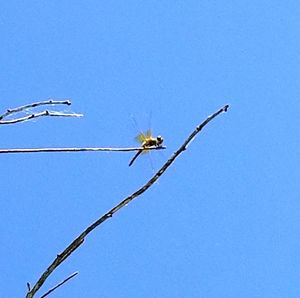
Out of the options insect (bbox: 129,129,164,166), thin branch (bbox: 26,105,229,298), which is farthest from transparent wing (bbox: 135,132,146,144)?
thin branch (bbox: 26,105,229,298)

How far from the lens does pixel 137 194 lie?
0.53 metres

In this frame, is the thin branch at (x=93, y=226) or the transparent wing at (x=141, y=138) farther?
the transparent wing at (x=141, y=138)

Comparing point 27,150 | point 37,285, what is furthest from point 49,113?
point 37,285

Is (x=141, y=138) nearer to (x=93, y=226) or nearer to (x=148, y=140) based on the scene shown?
(x=148, y=140)

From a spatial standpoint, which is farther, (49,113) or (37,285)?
(49,113)

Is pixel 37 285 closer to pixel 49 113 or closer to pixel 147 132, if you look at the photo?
pixel 49 113

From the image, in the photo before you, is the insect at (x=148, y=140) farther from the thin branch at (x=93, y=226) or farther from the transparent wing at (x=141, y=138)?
the thin branch at (x=93, y=226)

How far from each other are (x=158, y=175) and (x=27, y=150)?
142 millimetres

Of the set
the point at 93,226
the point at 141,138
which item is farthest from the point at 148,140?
the point at 93,226

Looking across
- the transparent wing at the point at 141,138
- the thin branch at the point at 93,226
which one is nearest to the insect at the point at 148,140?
the transparent wing at the point at 141,138

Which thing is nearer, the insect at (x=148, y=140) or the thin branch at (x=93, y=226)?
the thin branch at (x=93, y=226)

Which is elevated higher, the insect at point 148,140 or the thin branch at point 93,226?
the insect at point 148,140

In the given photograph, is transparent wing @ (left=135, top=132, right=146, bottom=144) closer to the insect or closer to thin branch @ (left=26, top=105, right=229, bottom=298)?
the insect

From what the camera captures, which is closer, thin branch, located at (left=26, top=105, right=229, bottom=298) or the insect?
thin branch, located at (left=26, top=105, right=229, bottom=298)
